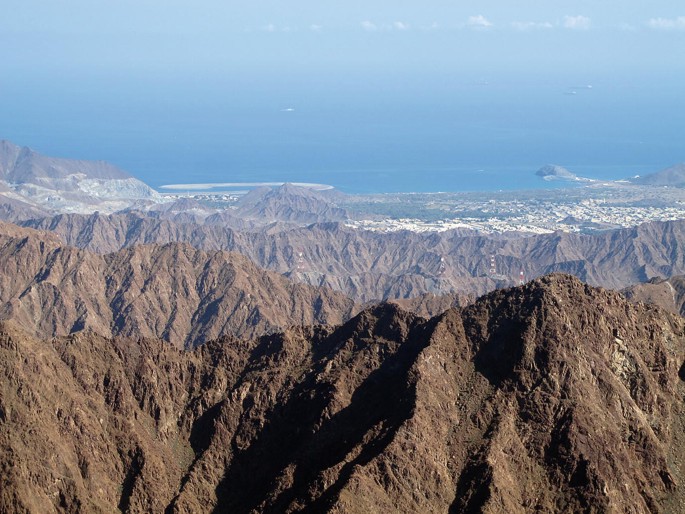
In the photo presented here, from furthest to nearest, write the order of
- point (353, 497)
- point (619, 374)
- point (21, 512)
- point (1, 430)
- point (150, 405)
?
point (150, 405), point (619, 374), point (1, 430), point (21, 512), point (353, 497)

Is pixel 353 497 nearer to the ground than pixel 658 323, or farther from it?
nearer to the ground

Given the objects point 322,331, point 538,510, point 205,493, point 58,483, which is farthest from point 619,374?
point 58,483

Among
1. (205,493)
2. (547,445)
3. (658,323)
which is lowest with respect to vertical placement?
(205,493)

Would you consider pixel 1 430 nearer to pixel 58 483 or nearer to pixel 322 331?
pixel 58 483

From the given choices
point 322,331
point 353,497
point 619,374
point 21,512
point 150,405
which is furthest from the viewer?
point 322,331

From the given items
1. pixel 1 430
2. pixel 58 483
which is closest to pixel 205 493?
pixel 58 483

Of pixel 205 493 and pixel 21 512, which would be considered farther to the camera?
pixel 205 493

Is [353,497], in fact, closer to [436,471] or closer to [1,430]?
[436,471]
